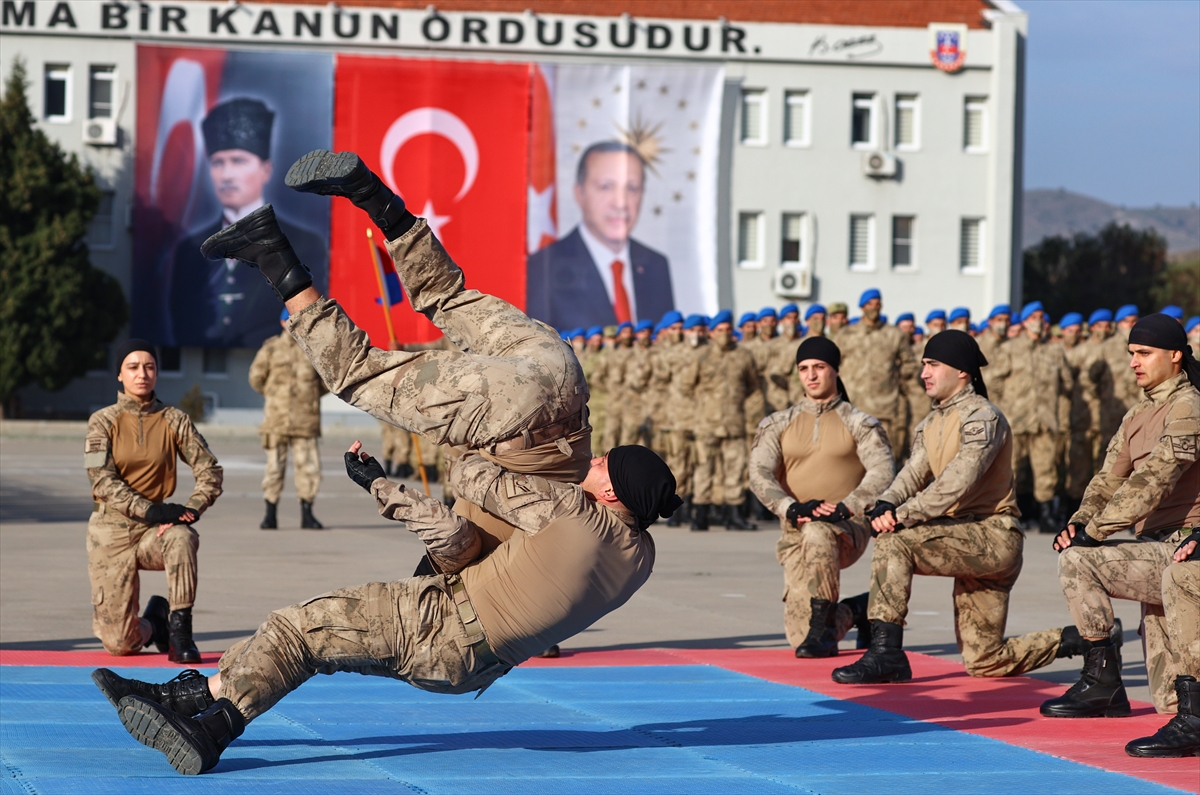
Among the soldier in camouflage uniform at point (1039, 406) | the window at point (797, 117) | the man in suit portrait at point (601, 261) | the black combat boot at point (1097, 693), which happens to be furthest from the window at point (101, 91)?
the black combat boot at point (1097, 693)

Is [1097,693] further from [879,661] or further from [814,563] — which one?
[814,563]

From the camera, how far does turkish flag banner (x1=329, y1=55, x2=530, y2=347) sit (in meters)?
45.0

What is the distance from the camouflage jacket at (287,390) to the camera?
17.4 meters

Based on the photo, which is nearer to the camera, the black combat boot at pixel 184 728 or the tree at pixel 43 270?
the black combat boot at pixel 184 728

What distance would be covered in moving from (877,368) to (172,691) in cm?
1424

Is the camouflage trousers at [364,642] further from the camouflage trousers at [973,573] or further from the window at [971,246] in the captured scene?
the window at [971,246]

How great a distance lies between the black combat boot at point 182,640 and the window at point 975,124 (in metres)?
43.0

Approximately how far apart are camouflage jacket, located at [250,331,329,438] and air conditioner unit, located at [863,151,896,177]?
32618mm

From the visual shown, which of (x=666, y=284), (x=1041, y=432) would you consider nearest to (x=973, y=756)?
(x=1041, y=432)

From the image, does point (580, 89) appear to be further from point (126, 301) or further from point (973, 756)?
point (973, 756)

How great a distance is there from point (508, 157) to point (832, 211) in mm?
10110

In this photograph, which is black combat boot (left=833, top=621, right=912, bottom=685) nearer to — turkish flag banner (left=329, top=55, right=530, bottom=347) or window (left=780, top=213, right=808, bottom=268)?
turkish flag banner (left=329, top=55, right=530, bottom=347)

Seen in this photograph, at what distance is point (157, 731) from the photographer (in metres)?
5.71

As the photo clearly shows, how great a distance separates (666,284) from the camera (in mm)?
46125
